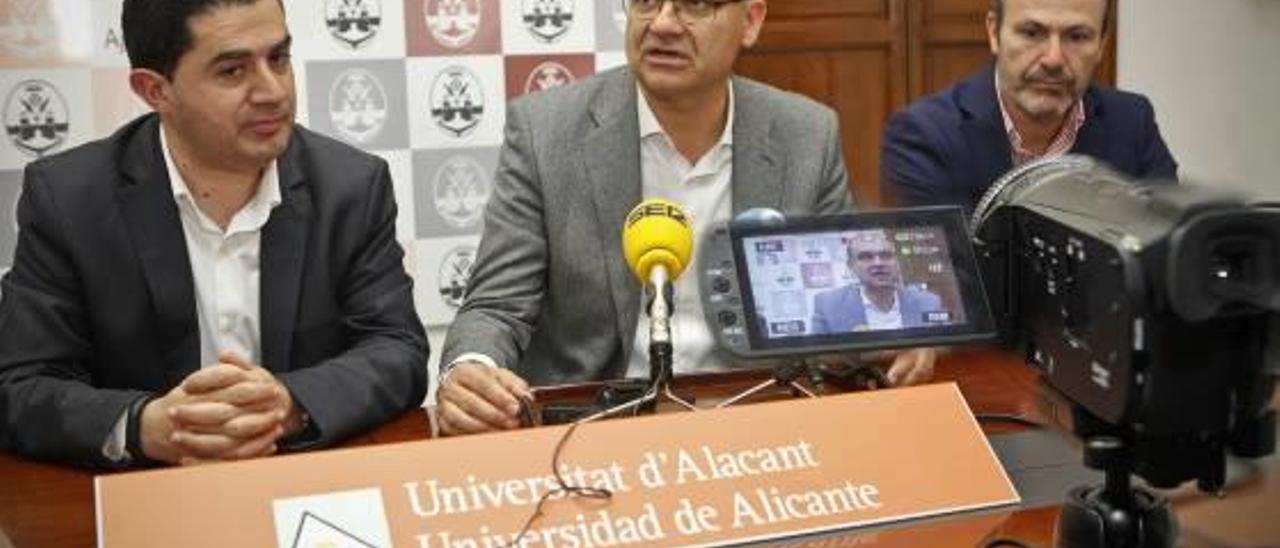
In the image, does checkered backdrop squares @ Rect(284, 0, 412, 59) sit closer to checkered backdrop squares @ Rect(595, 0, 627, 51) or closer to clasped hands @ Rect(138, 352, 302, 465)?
checkered backdrop squares @ Rect(595, 0, 627, 51)

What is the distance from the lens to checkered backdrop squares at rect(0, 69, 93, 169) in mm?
2824

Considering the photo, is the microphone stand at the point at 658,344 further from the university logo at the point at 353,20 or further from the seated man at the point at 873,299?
the university logo at the point at 353,20

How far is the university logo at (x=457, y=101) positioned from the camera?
10.1 ft

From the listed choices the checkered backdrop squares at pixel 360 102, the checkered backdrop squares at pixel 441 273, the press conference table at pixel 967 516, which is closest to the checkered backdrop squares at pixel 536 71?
the checkered backdrop squares at pixel 360 102

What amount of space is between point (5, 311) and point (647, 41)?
1.00 metres

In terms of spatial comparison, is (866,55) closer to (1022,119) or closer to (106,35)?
(1022,119)

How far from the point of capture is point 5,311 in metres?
1.74

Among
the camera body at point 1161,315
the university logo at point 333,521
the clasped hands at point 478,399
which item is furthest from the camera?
the clasped hands at point 478,399

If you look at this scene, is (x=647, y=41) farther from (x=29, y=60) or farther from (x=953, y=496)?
(x=29, y=60)

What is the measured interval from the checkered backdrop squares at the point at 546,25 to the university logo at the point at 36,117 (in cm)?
100

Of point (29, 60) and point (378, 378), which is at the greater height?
point (29, 60)

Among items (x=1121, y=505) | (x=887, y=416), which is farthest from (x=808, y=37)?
(x=1121, y=505)

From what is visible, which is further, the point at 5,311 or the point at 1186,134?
the point at 1186,134

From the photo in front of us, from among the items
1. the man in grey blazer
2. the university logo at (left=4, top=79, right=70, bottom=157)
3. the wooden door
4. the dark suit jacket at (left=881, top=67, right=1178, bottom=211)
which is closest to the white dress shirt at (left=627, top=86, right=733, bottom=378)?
the man in grey blazer
